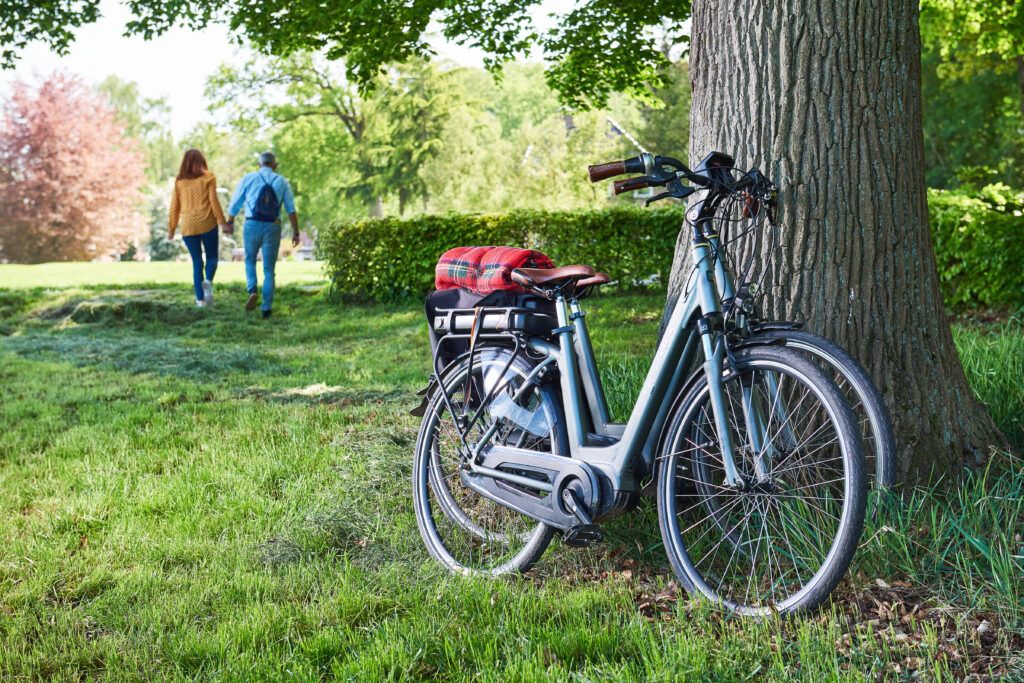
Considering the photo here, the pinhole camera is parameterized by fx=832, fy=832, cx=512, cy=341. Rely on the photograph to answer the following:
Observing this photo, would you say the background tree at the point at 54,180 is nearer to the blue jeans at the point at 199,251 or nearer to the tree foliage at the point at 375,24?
the blue jeans at the point at 199,251

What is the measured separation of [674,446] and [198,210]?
32.4 feet

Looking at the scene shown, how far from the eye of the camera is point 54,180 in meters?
35.0

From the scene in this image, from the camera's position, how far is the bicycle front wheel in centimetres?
237

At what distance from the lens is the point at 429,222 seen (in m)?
12.7

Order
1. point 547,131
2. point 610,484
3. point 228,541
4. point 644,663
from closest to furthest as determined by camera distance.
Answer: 1. point 644,663
2. point 610,484
3. point 228,541
4. point 547,131

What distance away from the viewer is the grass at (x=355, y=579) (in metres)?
2.39

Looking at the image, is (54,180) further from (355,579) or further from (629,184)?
(629,184)

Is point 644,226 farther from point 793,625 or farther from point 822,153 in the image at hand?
point 793,625

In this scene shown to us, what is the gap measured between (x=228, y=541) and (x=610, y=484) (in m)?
1.71

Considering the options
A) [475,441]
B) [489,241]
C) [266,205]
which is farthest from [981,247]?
[266,205]

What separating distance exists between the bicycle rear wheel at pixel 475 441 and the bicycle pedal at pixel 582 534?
21 centimetres

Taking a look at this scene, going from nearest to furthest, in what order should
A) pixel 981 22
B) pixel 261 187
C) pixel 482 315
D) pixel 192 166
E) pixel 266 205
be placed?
pixel 482 315 < pixel 261 187 < pixel 266 205 < pixel 192 166 < pixel 981 22

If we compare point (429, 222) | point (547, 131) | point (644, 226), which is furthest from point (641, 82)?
point (547, 131)

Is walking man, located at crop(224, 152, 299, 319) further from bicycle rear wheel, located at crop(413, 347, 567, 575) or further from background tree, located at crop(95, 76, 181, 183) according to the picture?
background tree, located at crop(95, 76, 181, 183)
